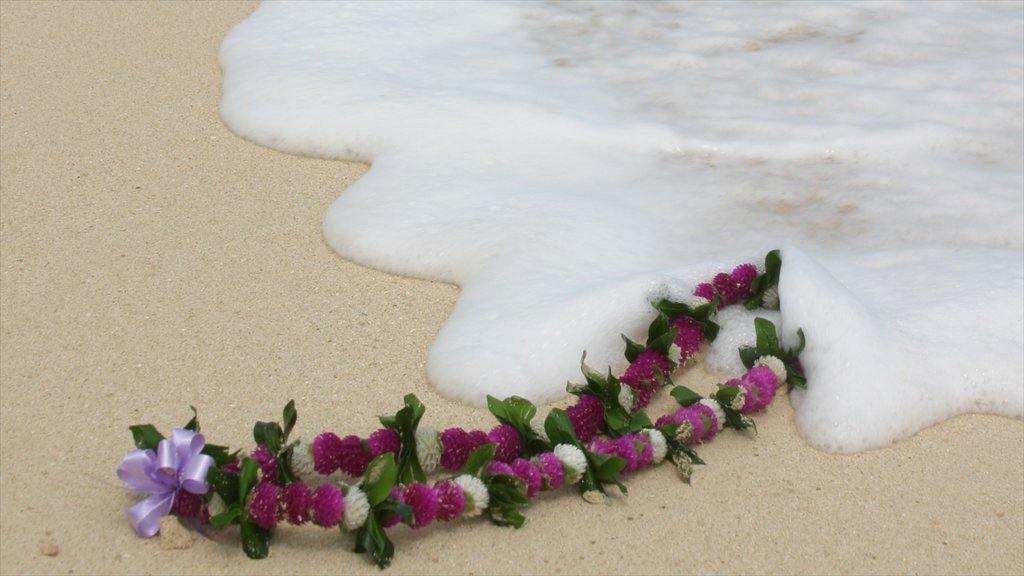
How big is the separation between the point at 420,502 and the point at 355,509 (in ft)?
0.31

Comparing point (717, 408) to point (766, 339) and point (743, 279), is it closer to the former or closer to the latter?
point (766, 339)

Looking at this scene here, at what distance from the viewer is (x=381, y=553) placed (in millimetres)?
1651

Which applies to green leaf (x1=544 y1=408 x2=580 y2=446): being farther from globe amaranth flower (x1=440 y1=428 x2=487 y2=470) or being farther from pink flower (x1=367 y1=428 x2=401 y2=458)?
pink flower (x1=367 y1=428 x2=401 y2=458)

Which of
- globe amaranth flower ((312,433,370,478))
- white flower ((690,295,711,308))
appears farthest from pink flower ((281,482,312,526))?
white flower ((690,295,711,308))

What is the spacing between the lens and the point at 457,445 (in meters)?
1.81

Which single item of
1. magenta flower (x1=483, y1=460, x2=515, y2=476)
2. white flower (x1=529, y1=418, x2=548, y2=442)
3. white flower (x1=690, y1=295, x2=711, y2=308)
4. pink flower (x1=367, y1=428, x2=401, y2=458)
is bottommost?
white flower (x1=529, y1=418, x2=548, y2=442)

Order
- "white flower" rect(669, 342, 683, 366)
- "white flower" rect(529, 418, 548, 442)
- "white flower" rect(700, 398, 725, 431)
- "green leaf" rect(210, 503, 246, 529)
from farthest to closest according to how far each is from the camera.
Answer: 1. "white flower" rect(669, 342, 683, 366)
2. "white flower" rect(700, 398, 725, 431)
3. "white flower" rect(529, 418, 548, 442)
4. "green leaf" rect(210, 503, 246, 529)

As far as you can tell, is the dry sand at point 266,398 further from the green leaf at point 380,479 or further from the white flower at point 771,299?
the white flower at point 771,299

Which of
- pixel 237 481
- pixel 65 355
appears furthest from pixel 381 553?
pixel 65 355

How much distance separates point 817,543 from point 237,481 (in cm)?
87

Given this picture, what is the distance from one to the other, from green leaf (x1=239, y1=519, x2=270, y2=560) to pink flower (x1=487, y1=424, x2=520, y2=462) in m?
0.38

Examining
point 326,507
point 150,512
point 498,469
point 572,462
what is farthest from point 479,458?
point 150,512

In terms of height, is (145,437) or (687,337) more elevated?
(145,437)

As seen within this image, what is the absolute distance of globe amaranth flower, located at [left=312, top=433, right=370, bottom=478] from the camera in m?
1.74
